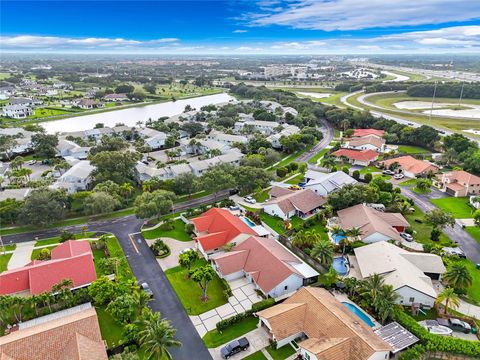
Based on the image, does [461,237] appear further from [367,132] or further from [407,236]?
[367,132]

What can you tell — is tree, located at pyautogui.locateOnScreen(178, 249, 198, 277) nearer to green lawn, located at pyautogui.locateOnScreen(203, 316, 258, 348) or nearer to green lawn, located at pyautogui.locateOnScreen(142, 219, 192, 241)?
green lawn, located at pyautogui.locateOnScreen(142, 219, 192, 241)

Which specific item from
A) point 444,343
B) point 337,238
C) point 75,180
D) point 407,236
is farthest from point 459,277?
point 75,180

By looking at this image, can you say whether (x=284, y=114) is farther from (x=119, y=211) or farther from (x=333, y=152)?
(x=119, y=211)

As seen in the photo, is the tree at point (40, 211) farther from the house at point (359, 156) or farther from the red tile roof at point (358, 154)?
the red tile roof at point (358, 154)

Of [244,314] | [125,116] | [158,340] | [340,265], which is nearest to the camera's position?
[158,340]

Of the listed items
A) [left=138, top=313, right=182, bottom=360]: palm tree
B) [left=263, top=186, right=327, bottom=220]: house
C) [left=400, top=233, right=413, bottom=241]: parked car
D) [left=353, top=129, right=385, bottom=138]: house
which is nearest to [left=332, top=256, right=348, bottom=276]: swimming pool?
[left=400, top=233, right=413, bottom=241]: parked car

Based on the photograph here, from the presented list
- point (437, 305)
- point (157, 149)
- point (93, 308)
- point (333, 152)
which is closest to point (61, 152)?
point (157, 149)
